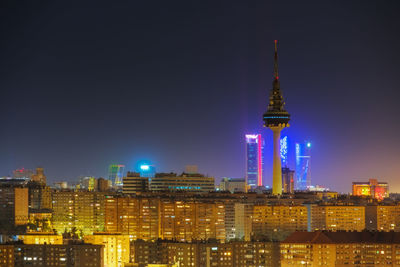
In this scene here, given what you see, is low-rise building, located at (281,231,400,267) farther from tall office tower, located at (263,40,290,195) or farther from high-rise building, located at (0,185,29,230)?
tall office tower, located at (263,40,290,195)

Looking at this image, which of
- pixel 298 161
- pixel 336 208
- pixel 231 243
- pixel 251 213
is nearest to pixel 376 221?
pixel 336 208

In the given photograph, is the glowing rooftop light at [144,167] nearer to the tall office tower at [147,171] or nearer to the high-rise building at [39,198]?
the tall office tower at [147,171]

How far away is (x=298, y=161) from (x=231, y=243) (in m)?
60.4

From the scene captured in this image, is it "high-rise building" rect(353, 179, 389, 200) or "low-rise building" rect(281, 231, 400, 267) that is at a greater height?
"high-rise building" rect(353, 179, 389, 200)

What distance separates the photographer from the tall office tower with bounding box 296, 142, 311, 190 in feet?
327

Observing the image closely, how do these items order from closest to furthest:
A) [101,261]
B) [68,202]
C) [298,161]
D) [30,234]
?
1. [101,261]
2. [30,234]
3. [68,202]
4. [298,161]

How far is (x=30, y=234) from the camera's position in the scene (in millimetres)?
44344

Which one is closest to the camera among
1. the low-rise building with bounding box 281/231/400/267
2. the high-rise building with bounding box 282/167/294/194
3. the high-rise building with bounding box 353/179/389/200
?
the low-rise building with bounding box 281/231/400/267

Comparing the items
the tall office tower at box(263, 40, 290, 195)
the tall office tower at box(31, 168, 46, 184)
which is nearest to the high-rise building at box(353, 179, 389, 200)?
the tall office tower at box(263, 40, 290, 195)

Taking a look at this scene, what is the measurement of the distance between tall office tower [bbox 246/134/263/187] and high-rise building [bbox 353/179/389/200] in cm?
1433

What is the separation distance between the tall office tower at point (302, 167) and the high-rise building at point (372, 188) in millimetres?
10988

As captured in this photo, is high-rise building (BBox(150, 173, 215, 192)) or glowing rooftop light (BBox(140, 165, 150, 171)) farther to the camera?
glowing rooftop light (BBox(140, 165, 150, 171))

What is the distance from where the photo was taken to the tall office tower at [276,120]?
69.2 m

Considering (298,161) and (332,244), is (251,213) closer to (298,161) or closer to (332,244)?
(332,244)
